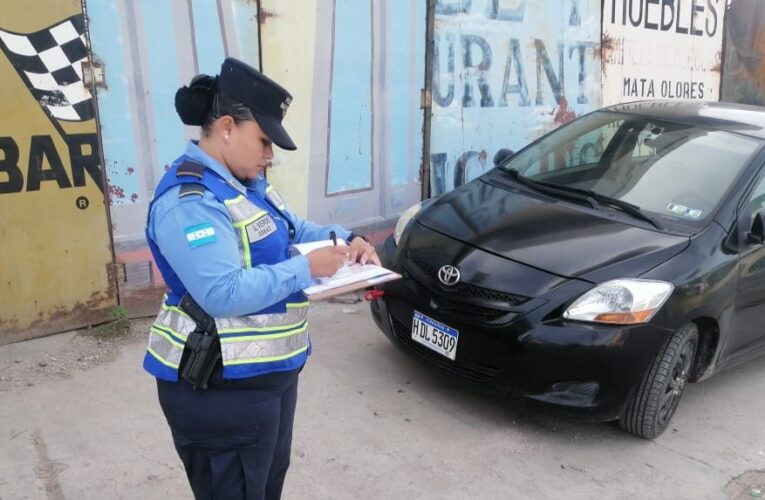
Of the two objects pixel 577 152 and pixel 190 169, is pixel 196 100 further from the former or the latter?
pixel 577 152

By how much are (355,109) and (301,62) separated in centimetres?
61

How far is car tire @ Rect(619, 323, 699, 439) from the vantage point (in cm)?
329

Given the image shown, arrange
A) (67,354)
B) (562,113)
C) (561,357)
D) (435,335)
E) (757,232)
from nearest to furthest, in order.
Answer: (561,357) < (435,335) < (757,232) < (67,354) < (562,113)

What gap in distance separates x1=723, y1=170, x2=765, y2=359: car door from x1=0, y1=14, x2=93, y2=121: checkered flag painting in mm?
3743

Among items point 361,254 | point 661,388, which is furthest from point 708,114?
point 361,254

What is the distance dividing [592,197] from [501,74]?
290 cm

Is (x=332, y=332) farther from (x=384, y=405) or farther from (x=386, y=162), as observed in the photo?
(x=386, y=162)

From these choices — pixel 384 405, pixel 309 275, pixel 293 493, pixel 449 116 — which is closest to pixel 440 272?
pixel 384 405

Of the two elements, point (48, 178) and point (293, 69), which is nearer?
point (48, 178)

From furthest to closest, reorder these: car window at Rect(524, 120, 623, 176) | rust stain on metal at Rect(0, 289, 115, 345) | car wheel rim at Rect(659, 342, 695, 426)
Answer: car window at Rect(524, 120, 623, 176), rust stain on metal at Rect(0, 289, 115, 345), car wheel rim at Rect(659, 342, 695, 426)

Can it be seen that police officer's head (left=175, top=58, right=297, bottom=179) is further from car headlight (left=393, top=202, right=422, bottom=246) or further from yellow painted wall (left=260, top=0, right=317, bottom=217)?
yellow painted wall (left=260, top=0, right=317, bottom=217)

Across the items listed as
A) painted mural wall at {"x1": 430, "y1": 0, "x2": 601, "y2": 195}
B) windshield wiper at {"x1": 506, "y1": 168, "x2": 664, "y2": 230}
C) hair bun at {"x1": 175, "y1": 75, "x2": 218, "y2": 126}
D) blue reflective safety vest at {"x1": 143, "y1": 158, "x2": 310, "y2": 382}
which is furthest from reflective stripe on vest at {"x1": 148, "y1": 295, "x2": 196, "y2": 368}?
painted mural wall at {"x1": 430, "y1": 0, "x2": 601, "y2": 195}

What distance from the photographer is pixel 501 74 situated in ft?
21.1

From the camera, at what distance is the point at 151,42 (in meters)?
4.25
